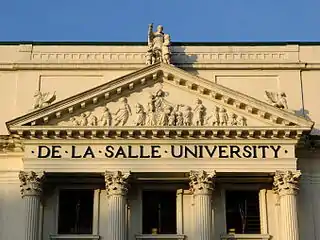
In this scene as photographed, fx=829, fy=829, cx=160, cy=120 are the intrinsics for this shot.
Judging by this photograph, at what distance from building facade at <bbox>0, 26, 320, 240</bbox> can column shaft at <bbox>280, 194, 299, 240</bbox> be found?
0.05 metres

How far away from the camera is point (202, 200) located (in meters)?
38.0

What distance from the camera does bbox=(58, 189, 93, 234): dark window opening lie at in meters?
39.1

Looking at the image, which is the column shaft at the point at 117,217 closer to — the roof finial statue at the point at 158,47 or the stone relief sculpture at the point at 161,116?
the stone relief sculpture at the point at 161,116

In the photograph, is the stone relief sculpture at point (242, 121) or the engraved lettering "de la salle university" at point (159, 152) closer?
the engraved lettering "de la salle university" at point (159, 152)

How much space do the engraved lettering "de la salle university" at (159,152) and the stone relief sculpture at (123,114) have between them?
1.22 meters

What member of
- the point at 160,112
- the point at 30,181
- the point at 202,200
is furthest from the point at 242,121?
the point at 30,181

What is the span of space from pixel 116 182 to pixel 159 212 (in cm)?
296

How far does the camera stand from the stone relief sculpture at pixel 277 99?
1609 inches

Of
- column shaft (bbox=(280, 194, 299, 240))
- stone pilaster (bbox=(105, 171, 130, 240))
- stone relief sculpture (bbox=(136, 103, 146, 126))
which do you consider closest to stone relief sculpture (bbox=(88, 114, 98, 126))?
stone relief sculpture (bbox=(136, 103, 146, 126))

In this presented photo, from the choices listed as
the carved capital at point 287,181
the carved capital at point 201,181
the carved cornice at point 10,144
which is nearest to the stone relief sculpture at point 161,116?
the carved capital at point 201,181

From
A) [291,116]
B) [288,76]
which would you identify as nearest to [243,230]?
[291,116]

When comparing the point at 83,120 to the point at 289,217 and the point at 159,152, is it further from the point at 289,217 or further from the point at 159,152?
the point at 289,217

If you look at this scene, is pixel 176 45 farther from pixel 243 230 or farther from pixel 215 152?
pixel 243 230

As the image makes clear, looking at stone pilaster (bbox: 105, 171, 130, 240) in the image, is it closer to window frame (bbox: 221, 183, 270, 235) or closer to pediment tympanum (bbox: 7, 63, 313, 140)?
pediment tympanum (bbox: 7, 63, 313, 140)
